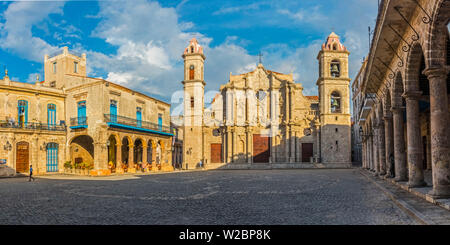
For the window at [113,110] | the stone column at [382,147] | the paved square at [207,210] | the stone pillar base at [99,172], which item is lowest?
the stone pillar base at [99,172]

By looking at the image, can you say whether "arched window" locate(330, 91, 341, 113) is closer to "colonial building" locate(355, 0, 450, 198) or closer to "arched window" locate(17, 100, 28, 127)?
"colonial building" locate(355, 0, 450, 198)

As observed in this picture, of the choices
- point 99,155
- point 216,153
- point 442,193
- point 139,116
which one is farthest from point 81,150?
point 442,193

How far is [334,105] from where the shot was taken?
36.9 meters

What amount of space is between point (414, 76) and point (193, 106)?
29.8 metres

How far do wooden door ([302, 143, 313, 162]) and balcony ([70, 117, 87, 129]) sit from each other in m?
22.9

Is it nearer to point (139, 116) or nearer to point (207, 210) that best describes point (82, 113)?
point (139, 116)

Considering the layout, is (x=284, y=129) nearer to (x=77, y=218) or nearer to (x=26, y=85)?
(x=26, y=85)

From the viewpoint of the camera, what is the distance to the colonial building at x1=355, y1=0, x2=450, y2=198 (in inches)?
303

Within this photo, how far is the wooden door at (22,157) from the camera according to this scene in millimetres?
24641

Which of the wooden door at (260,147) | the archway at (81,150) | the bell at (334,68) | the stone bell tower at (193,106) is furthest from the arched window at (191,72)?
the bell at (334,68)

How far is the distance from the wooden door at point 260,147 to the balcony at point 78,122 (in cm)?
1860

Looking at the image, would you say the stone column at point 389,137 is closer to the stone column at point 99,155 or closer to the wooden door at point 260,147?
the stone column at point 99,155
